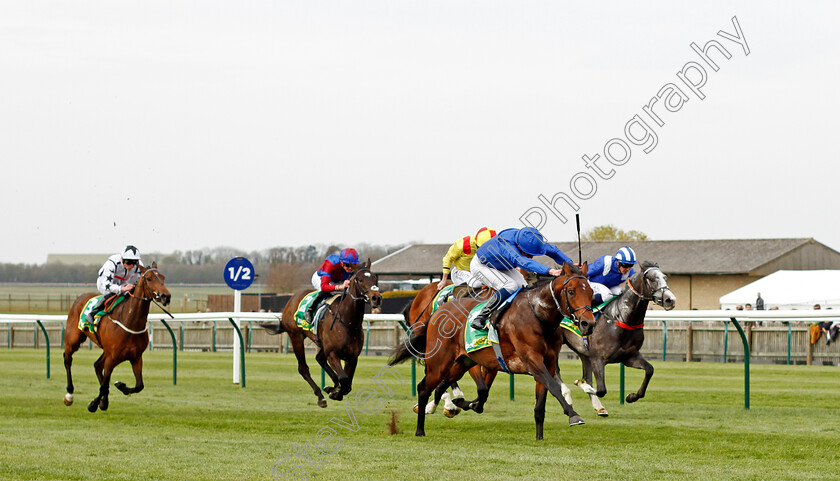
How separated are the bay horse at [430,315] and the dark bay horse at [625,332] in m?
0.95

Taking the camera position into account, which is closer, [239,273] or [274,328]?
[274,328]

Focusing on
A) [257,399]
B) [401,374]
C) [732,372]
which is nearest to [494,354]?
[257,399]

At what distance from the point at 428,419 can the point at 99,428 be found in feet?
9.76

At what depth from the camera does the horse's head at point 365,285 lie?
36.0 feet

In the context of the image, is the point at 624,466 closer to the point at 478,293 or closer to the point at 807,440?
the point at 807,440

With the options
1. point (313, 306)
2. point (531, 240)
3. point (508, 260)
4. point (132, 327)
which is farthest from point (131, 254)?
point (531, 240)

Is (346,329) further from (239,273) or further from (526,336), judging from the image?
(239,273)

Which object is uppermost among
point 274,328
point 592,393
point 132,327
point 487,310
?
point 487,310

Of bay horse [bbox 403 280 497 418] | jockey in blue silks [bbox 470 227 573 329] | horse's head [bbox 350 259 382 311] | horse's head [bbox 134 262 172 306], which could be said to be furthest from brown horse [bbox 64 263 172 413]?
jockey in blue silks [bbox 470 227 573 329]

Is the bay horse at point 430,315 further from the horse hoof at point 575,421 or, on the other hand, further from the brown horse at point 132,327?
the brown horse at point 132,327

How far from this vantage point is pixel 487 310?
8.67 m

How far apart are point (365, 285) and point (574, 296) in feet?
11.9

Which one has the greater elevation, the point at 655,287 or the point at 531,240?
the point at 531,240

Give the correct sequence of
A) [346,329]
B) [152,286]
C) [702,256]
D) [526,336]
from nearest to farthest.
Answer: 1. [526,336]
2. [152,286]
3. [346,329]
4. [702,256]
